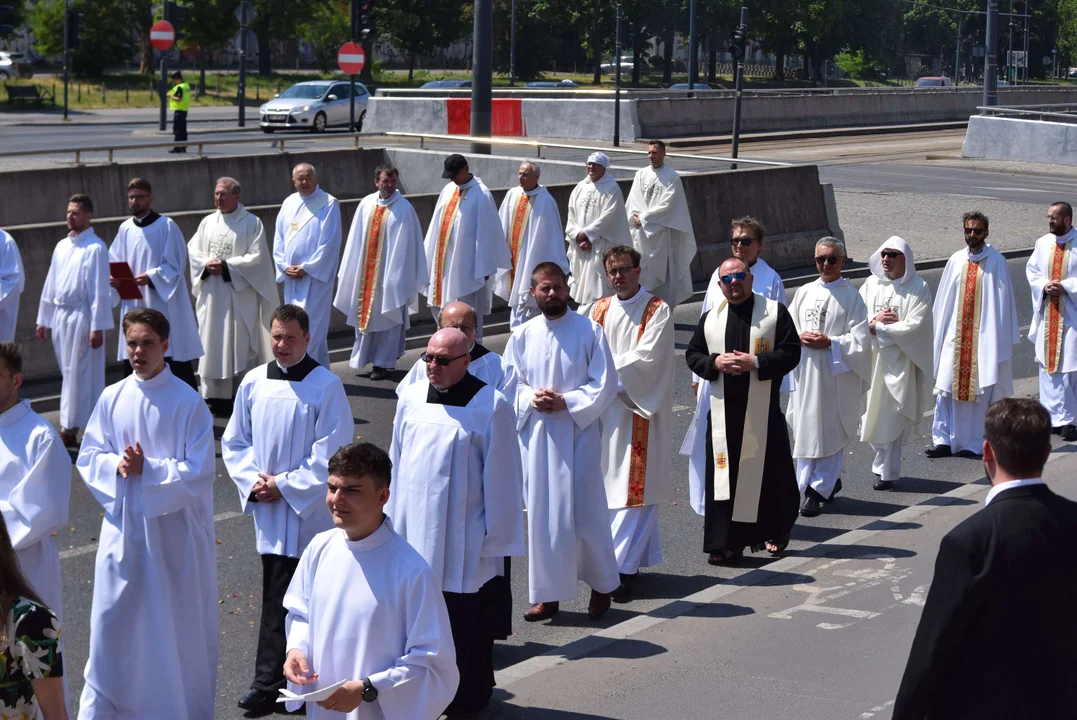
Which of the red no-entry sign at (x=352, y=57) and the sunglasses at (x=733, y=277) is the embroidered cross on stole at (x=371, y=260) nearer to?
the sunglasses at (x=733, y=277)

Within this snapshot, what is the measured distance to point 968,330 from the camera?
1223 cm

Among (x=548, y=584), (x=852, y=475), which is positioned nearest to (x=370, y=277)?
(x=852, y=475)

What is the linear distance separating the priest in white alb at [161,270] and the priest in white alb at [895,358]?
5546 mm

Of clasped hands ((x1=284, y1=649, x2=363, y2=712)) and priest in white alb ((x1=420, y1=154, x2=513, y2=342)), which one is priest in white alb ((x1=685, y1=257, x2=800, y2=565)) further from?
priest in white alb ((x1=420, y1=154, x2=513, y2=342))

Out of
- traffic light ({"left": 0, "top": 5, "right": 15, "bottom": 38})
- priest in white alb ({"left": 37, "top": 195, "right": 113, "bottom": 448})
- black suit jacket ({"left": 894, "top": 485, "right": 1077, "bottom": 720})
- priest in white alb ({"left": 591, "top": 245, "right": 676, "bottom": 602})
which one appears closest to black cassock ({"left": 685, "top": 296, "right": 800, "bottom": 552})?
priest in white alb ({"left": 591, "top": 245, "right": 676, "bottom": 602})

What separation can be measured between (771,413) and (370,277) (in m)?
6.61

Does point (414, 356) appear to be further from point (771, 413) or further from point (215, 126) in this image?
point (215, 126)

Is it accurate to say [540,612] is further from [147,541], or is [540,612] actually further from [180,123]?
[180,123]

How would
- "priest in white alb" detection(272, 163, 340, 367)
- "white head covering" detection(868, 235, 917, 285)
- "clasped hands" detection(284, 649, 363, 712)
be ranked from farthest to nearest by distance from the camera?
"priest in white alb" detection(272, 163, 340, 367) → "white head covering" detection(868, 235, 917, 285) → "clasped hands" detection(284, 649, 363, 712)

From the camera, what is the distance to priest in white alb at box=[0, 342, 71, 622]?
235 inches

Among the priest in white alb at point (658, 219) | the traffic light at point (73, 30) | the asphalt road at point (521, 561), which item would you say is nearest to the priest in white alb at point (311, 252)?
the asphalt road at point (521, 561)

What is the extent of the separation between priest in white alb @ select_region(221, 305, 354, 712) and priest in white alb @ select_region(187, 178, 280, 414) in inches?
257

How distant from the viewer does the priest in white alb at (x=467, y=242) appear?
585 inches

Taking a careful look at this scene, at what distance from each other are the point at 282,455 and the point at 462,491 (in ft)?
2.92
